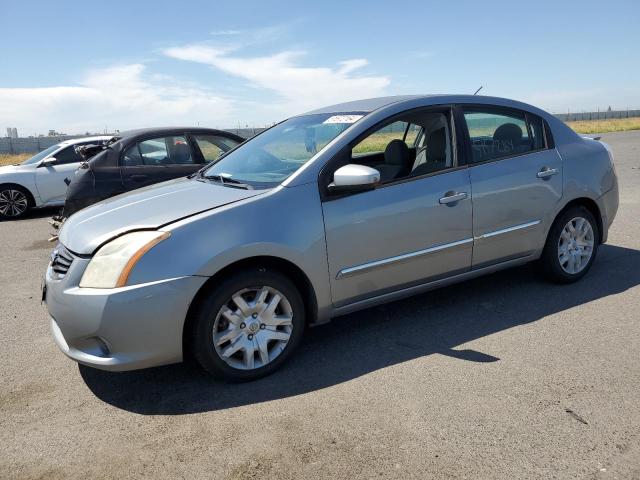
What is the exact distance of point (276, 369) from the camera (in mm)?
3418

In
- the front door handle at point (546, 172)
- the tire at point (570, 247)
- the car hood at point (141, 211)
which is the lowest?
the tire at point (570, 247)

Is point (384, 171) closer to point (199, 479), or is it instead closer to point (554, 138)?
point (554, 138)

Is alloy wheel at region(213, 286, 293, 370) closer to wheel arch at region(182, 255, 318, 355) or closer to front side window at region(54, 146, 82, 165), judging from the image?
wheel arch at region(182, 255, 318, 355)

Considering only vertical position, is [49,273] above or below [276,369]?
above

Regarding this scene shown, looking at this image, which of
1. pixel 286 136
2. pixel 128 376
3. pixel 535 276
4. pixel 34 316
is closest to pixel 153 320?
pixel 128 376

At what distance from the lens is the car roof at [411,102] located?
13.3 feet

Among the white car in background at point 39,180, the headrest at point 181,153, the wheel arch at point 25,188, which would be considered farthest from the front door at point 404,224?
the wheel arch at point 25,188

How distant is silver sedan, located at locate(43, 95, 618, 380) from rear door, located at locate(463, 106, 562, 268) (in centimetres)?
1

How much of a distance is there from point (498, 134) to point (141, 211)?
2.92 m

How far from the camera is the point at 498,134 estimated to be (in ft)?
14.5

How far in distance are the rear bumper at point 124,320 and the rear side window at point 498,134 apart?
247 cm

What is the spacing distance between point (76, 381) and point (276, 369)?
4.30ft

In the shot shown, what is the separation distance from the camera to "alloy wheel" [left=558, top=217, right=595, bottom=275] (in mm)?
4695

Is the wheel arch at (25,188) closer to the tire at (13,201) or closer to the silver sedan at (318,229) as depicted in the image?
the tire at (13,201)
